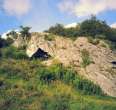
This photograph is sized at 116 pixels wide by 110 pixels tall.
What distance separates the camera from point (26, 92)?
5262 centimetres

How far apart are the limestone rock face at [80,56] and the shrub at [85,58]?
0.38 m

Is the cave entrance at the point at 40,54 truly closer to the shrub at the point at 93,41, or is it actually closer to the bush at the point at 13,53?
the bush at the point at 13,53

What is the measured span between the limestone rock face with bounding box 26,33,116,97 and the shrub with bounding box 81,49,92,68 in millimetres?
383

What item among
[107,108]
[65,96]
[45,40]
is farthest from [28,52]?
[107,108]

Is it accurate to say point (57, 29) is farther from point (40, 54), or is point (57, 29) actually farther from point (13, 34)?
point (40, 54)

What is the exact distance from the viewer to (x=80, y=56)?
60031mm

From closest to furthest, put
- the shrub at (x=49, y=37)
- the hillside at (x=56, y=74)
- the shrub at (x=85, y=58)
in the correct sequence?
the hillside at (x=56, y=74), the shrub at (x=85, y=58), the shrub at (x=49, y=37)

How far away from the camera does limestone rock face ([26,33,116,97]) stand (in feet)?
186

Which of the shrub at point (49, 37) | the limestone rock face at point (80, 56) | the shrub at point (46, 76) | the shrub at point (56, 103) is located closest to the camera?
the shrub at point (56, 103)

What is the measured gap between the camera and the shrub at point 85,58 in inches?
2319

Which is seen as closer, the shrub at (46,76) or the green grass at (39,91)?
the green grass at (39,91)

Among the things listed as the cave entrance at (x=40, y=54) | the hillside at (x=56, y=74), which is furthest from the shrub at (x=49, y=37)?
the cave entrance at (x=40, y=54)

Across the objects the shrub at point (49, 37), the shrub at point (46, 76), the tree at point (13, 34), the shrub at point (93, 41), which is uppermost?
the tree at point (13, 34)

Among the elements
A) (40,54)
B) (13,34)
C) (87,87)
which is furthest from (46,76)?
(13,34)
